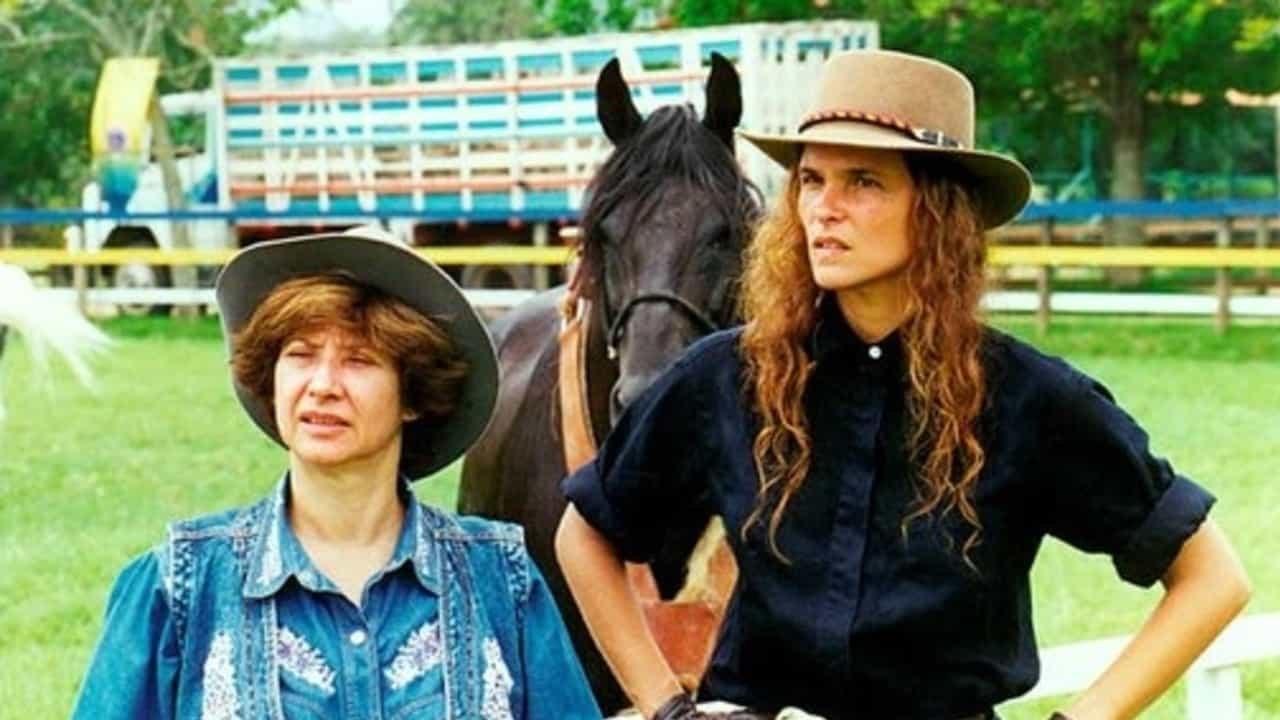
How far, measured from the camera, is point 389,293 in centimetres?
324

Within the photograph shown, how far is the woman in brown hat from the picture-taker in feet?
11.3

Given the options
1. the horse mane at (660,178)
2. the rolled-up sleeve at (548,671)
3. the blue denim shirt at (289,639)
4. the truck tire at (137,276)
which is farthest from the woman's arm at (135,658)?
the truck tire at (137,276)

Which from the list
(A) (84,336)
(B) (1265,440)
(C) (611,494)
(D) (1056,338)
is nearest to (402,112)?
(D) (1056,338)

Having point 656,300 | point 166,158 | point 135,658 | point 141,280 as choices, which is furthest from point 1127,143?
point 135,658

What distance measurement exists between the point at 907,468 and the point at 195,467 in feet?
38.5

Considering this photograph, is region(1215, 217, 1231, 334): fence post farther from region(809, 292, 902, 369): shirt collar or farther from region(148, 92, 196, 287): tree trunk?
region(809, 292, 902, 369): shirt collar

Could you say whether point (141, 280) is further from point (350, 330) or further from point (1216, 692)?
point (350, 330)

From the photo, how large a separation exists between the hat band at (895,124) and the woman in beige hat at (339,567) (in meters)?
0.63

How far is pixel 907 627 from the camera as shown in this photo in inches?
135

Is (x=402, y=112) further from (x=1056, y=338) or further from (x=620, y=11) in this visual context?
(x=1056, y=338)

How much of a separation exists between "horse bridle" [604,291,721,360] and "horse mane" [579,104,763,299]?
0.64 ft

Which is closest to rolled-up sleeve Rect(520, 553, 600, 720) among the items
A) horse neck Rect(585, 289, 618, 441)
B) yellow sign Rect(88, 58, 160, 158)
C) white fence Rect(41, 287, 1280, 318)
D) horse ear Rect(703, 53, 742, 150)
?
horse neck Rect(585, 289, 618, 441)

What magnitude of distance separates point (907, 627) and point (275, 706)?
2.78ft

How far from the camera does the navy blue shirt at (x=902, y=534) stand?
11.3ft
